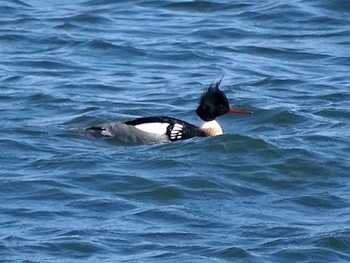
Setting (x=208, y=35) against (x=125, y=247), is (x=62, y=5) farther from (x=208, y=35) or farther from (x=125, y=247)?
(x=125, y=247)

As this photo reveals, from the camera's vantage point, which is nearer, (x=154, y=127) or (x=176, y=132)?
(x=154, y=127)

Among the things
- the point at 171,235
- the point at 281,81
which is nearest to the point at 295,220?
the point at 171,235

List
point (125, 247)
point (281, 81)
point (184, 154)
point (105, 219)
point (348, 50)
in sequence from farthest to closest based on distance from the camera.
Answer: point (348, 50)
point (281, 81)
point (184, 154)
point (105, 219)
point (125, 247)

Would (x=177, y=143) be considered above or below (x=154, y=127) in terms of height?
below

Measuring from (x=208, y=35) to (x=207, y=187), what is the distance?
6.90 meters

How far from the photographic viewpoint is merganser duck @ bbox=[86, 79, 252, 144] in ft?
48.8

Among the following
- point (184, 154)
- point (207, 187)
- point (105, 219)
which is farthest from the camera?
point (184, 154)

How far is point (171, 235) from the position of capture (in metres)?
11.5

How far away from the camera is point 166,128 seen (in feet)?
48.8

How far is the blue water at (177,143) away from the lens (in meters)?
11.4

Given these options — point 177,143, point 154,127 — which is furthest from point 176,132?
point 154,127

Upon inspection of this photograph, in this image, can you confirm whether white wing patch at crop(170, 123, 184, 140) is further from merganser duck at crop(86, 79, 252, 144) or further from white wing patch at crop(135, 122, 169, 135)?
white wing patch at crop(135, 122, 169, 135)

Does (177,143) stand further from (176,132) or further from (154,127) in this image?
(154,127)

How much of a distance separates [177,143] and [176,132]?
0.49ft
